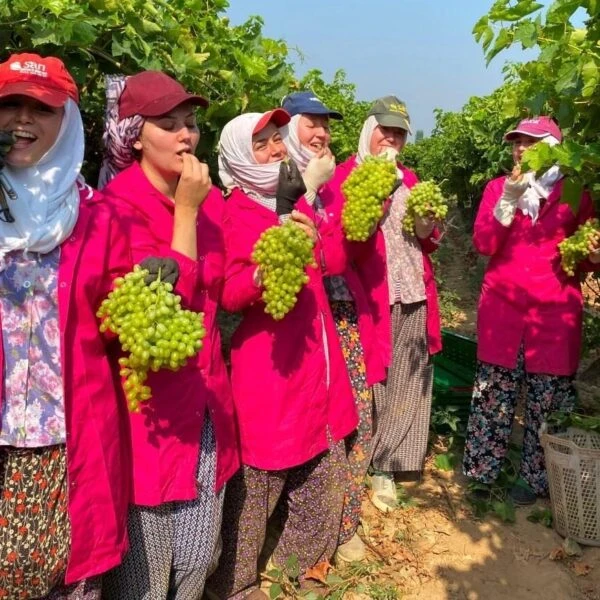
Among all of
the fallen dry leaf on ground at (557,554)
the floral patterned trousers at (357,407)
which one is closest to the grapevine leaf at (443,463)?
the fallen dry leaf on ground at (557,554)

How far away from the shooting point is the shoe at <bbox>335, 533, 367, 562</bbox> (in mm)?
3266

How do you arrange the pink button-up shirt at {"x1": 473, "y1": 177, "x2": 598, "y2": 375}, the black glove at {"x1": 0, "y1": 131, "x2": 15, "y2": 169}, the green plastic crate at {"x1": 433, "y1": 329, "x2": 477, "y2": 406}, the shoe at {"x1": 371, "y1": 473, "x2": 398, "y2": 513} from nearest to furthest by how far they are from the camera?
the black glove at {"x1": 0, "y1": 131, "x2": 15, "y2": 169}
the pink button-up shirt at {"x1": 473, "y1": 177, "x2": 598, "y2": 375}
the shoe at {"x1": 371, "y1": 473, "x2": 398, "y2": 513}
the green plastic crate at {"x1": 433, "y1": 329, "x2": 477, "y2": 406}

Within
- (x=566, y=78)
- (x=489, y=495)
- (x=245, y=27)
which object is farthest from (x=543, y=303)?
(x=245, y=27)

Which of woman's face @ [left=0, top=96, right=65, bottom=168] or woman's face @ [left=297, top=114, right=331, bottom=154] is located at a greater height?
woman's face @ [left=297, top=114, right=331, bottom=154]

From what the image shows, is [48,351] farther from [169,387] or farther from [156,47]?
[156,47]

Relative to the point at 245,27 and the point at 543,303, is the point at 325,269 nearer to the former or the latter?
the point at 543,303

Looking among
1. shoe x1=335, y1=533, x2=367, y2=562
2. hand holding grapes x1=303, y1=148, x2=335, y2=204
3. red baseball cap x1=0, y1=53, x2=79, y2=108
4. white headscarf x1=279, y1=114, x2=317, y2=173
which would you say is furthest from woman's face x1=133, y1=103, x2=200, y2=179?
shoe x1=335, y1=533, x2=367, y2=562

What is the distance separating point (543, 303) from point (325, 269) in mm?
1406

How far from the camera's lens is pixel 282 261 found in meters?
2.20

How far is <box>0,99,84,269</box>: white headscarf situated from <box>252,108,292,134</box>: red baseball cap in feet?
2.58

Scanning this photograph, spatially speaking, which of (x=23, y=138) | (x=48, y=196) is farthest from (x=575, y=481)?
(x=23, y=138)

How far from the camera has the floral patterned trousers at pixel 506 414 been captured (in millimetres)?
3613

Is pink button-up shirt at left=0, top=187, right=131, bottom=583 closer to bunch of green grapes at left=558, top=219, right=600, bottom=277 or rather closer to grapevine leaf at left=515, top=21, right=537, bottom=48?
grapevine leaf at left=515, top=21, right=537, bottom=48

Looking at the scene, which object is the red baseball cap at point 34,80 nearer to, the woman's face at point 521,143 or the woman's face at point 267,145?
the woman's face at point 267,145
